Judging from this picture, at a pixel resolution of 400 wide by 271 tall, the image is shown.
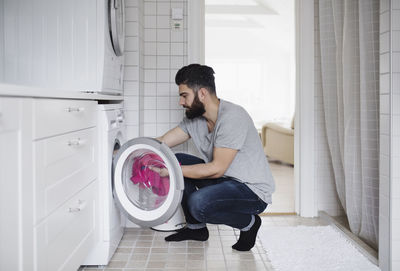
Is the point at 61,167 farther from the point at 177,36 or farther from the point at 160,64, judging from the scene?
the point at 177,36

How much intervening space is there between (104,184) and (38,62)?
0.70m

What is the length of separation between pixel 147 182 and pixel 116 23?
91 centimetres

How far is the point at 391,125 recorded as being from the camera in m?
1.97

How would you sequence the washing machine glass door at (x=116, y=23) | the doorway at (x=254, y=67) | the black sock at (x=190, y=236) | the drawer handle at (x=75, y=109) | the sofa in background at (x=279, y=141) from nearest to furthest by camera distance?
the drawer handle at (x=75, y=109), the washing machine glass door at (x=116, y=23), the black sock at (x=190, y=236), the sofa in background at (x=279, y=141), the doorway at (x=254, y=67)

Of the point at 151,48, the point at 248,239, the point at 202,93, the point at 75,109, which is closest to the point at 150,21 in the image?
the point at 151,48

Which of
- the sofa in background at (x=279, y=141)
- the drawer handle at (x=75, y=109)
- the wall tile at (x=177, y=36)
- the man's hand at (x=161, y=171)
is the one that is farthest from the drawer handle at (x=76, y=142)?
the sofa in background at (x=279, y=141)

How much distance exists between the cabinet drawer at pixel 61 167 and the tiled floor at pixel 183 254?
58cm

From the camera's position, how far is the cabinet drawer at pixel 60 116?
52.4 inches

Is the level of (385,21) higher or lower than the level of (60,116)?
higher

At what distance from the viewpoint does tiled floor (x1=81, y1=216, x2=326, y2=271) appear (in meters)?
2.22

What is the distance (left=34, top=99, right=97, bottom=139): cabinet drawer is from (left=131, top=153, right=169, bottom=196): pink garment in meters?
0.53

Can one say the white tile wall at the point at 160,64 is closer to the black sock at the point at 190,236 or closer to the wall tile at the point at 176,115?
the wall tile at the point at 176,115

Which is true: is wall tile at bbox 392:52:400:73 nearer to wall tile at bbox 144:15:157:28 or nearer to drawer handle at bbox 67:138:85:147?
drawer handle at bbox 67:138:85:147

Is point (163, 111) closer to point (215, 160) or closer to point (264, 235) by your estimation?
point (215, 160)
